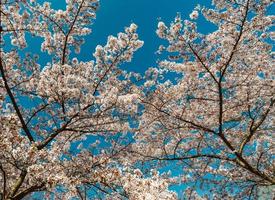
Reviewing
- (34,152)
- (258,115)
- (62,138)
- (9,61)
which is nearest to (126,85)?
(62,138)

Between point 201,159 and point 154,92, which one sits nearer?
point 154,92

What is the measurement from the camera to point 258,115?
11.2 meters

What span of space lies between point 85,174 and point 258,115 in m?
6.12

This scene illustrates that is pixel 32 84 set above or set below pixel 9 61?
below

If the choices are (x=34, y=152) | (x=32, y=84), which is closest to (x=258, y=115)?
(x=32, y=84)

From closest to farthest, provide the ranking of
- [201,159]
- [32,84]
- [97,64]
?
1. [32,84]
2. [97,64]
3. [201,159]

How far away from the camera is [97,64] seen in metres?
10.4

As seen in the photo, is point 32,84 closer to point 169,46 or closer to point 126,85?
point 126,85

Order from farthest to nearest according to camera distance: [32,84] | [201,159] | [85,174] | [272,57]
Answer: [201,159] → [272,57] → [32,84] → [85,174]

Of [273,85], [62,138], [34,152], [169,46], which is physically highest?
[169,46]

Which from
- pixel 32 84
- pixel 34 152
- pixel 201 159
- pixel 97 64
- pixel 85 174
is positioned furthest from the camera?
pixel 201 159

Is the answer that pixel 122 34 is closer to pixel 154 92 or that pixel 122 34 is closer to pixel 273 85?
pixel 154 92

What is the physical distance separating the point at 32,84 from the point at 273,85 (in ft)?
22.8

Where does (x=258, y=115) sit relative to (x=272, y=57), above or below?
below
